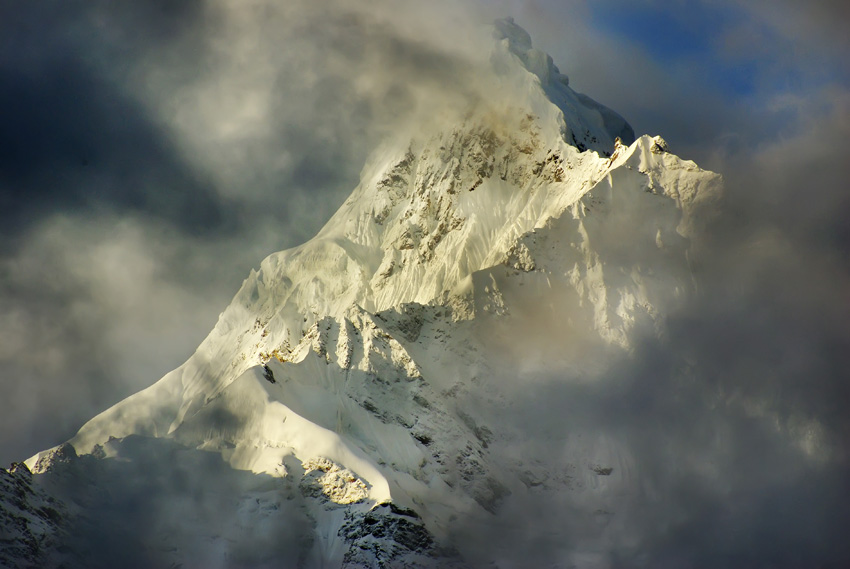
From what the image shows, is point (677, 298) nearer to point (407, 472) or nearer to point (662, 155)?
point (662, 155)

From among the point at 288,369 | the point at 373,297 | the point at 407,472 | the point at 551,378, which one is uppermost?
the point at 373,297

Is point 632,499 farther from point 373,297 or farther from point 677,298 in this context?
point 373,297

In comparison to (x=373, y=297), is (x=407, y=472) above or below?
below

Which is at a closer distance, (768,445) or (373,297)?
(768,445)

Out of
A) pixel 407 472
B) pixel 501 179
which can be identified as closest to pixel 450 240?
pixel 501 179

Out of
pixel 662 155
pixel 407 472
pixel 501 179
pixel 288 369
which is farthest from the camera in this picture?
pixel 501 179

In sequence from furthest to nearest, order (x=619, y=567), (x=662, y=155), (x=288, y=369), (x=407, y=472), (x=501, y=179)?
(x=501, y=179) < (x=662, y=155) < (x=288, y=369) < (x=407, y=472) < (x=619, y=567)
